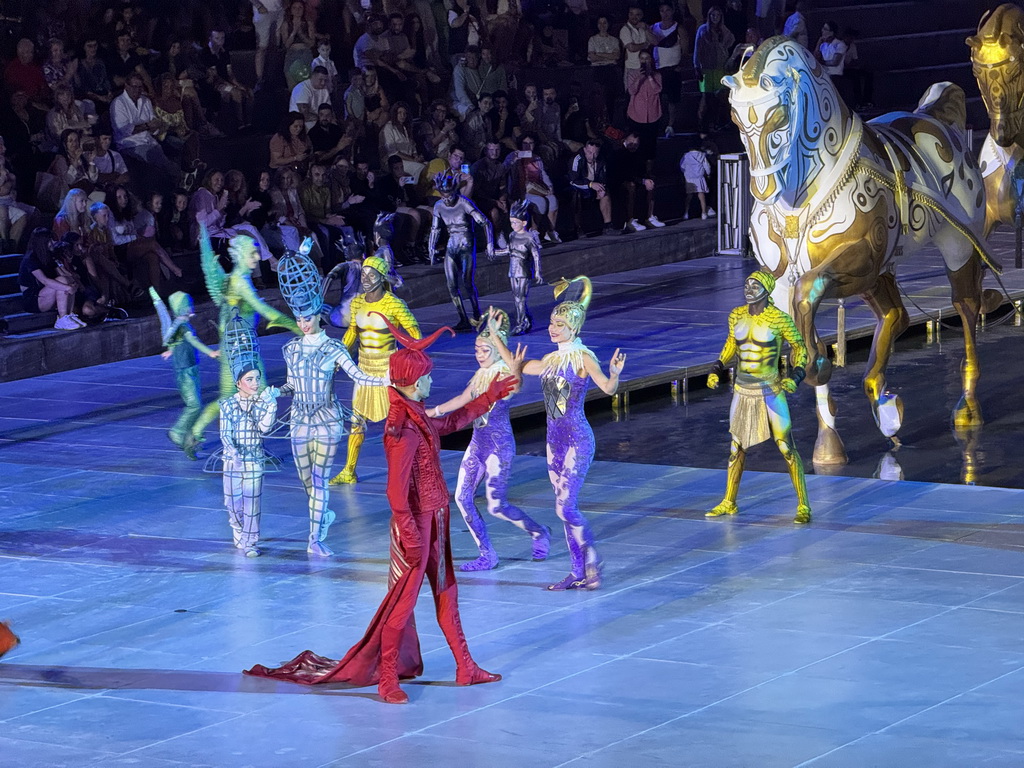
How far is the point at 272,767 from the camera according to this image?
24.0 feet

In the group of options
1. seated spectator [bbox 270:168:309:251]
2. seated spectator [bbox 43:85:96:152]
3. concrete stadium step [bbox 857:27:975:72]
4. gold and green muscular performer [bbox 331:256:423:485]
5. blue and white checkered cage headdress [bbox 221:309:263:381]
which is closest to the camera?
blue and white checkered cage headdress [bbox 221:309:263:381]

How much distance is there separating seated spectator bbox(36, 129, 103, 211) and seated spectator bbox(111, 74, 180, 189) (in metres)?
1.03

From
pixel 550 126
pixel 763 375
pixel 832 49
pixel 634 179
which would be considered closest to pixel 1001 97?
pixel 763 375

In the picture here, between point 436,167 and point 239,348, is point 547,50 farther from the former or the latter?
point 239,348

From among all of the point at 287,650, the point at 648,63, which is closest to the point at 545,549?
the point at 287,650

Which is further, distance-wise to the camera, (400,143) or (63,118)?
(400,143)

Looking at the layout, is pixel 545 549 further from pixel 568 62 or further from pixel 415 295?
pixel 568 62

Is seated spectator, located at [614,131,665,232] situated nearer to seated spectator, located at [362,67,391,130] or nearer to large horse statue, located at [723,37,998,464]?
seated spectator, located at [362,67,391,130]

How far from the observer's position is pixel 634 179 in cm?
2600

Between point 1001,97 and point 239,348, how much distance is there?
7513mm

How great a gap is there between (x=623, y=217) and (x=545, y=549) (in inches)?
615

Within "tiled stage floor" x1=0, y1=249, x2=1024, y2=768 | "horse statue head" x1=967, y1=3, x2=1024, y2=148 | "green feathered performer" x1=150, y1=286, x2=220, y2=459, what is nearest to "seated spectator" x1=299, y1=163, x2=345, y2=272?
"green feathered performer" x1=150, y1=286, x2=220, y2=459

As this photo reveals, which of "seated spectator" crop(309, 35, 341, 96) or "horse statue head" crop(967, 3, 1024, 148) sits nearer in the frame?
"horse statue head" crop(967, 3, 1024, 148)

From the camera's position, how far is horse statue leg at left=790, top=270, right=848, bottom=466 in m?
12.9
